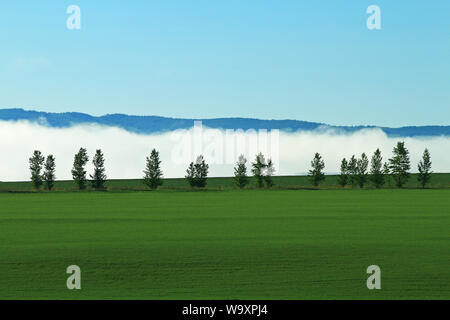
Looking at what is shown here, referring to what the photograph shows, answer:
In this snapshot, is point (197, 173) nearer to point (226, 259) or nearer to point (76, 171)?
point (76, 171)

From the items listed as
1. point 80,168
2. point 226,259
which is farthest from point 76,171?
point 226,259

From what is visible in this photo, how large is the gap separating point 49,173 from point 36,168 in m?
4.36

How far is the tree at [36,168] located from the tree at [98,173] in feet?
47.4

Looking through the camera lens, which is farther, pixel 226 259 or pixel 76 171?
pixel 76 171

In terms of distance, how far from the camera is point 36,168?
637 feet

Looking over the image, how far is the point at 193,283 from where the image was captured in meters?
26.0

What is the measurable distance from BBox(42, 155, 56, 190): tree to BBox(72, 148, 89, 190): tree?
654cm

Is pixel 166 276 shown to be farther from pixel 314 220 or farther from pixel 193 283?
pixel 314 220

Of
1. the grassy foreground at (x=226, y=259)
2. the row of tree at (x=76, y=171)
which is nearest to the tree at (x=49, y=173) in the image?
the row of tree at (x=76, y=171)

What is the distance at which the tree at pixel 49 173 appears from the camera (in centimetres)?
18905

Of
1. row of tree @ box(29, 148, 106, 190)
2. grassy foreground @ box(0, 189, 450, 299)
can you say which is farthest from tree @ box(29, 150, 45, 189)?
grassy foreground @ box(0, 189, 450, 299)

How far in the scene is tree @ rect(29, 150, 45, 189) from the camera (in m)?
190
